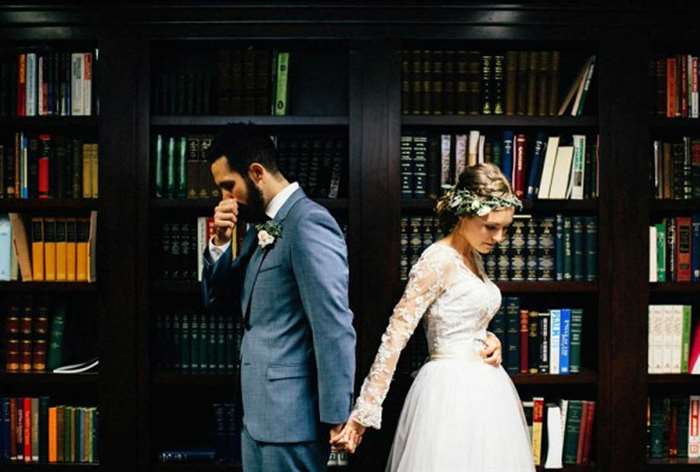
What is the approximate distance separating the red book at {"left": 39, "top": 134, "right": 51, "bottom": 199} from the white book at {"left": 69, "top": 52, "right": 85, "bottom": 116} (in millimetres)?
151

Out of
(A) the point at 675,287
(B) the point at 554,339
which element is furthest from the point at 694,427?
(B) the point at 554,339

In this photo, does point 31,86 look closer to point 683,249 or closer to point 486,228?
point 486,228

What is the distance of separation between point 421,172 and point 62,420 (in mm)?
1635

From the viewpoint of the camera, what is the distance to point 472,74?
2943 millimetres

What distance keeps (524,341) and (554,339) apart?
12cm

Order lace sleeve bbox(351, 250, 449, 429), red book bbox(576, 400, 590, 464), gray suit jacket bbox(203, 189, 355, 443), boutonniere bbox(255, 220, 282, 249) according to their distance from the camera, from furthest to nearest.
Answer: red book bbox(576, 400, 590, 464)
lace sleeve bbox(351, 250, 449, 429)
boutonniere bbox(255, 220, 282, 249)
gray suit jacket bbox(203, 189, 355, 443)

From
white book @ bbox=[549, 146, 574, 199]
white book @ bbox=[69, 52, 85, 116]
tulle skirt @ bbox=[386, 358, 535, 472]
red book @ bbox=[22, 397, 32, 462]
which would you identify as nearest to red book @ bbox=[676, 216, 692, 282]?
white book @ bbox=[549, 146, 574, 199]

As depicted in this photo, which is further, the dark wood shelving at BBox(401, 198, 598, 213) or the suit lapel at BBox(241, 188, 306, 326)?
the dark wood shelving at BBox(401, 198, 598, 213)

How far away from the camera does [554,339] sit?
2.97 metres

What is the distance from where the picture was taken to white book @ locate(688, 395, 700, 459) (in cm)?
303

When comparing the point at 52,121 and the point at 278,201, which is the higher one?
the point at 52,121

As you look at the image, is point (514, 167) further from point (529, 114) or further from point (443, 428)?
point (443, 428)

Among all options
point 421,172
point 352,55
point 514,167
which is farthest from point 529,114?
point 352,55

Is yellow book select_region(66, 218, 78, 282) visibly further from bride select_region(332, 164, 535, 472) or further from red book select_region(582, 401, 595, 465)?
red book select_region(582, 401, 595, 465)
